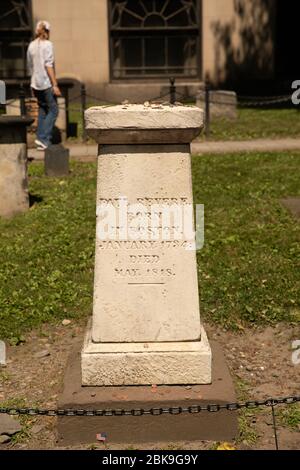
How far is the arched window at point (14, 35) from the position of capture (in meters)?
18.0

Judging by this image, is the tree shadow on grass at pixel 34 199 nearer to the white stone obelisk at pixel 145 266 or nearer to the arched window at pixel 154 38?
the white stone obelisk at pixel 145 266

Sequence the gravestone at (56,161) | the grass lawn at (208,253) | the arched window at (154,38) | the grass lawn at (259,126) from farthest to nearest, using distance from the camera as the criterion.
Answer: the arched window at (154,38)
the grass lawn at (259,126)
the gravestone at (56,161)
the grass lawn at (208,253)

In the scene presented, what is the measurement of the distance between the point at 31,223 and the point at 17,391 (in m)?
3.33

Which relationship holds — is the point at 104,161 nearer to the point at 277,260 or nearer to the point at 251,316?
the point at 251,316

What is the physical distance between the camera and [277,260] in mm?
6270

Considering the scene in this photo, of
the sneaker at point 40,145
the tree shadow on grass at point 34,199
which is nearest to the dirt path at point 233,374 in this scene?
the tree shadow on grass at point 34,199

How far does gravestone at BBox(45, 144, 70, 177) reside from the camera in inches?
380

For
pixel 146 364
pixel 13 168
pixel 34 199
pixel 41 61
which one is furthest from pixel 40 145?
pixel 146 364

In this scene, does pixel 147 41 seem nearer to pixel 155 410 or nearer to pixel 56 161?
pixel 56 161

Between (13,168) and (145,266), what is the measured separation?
4.21m

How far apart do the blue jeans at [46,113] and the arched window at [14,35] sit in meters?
7.41

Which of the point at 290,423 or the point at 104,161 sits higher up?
the point at 104,161

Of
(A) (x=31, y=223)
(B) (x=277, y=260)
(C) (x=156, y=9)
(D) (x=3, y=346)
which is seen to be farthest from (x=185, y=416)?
(C) (x=156, y=9)

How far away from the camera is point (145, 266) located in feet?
12.8
